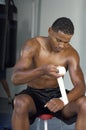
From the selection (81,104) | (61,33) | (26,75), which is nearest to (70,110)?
(81,104)

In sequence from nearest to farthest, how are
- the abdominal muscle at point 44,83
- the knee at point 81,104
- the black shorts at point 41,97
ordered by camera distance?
the knee at point 81,104
the black shorts at point 41,97
the abdominal muscle at point 44,83

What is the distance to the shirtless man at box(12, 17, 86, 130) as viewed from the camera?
1.59 m

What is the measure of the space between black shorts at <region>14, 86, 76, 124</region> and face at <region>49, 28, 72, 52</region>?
0.28 m

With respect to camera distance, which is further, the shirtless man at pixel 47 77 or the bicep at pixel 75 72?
the bicep at pixel 75 72

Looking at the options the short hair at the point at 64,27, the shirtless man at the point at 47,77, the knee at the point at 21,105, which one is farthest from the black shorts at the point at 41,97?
the short hair at the point at 64,27

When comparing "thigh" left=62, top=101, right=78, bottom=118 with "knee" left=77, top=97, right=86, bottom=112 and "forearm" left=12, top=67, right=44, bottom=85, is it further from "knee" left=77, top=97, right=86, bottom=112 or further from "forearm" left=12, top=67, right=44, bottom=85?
"forearm" left=12, top=67, right=44, bottom=85

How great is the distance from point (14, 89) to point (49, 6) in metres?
1.16

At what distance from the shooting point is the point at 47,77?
184 cm

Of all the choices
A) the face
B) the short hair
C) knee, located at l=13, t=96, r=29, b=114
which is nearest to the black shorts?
knee, located at l=13, t=96, r=29, b=114

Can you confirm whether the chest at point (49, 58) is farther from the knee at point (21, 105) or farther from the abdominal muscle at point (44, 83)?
the knee at point (21, 105)

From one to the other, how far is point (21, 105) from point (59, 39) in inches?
16.7

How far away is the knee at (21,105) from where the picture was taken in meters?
1.60

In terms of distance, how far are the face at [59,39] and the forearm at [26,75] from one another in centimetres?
18

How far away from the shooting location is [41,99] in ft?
5.81
